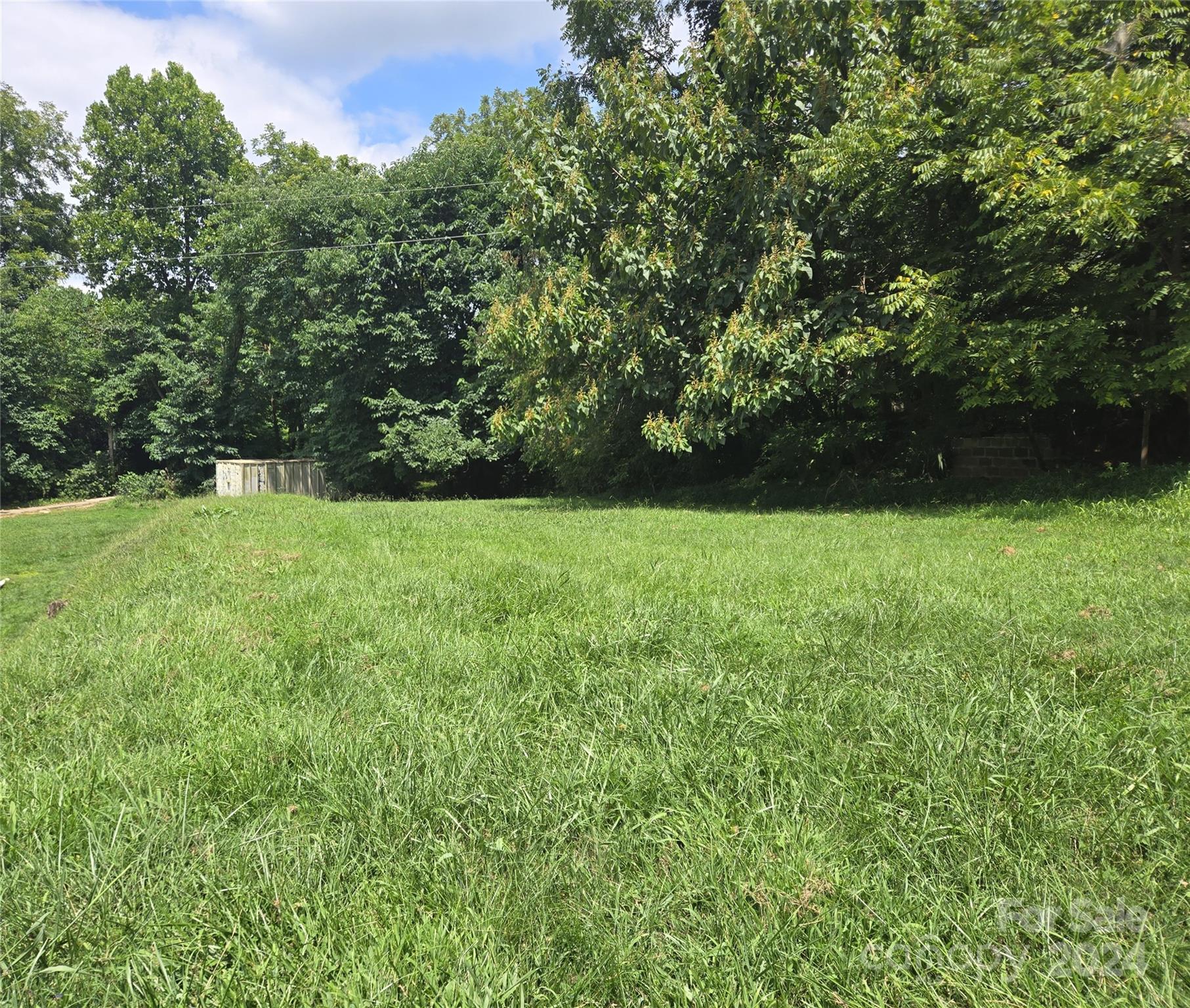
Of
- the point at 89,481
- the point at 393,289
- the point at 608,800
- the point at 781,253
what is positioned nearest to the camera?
the point at 608,800

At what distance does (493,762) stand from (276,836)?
709 millimetres

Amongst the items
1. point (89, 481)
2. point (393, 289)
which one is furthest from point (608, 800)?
point (89, 481)

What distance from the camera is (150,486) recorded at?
28672 mm

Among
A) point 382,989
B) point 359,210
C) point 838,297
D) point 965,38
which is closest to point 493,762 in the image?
point 382,989

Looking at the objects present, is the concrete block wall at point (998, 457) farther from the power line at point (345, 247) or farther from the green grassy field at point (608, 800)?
the power line at point (345, 247)

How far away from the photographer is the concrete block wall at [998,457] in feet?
43.3

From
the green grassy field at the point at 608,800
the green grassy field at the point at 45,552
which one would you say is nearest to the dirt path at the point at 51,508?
the green grassy field at the point at 45,552

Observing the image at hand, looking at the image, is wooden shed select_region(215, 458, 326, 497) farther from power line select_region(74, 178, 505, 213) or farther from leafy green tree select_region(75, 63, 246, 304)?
leafy green tree select_region(75, 63, 246, 304)

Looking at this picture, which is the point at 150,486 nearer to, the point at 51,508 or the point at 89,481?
the point at 89,481

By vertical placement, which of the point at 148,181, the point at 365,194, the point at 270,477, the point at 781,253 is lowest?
the point at 270,477

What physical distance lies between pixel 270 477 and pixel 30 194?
22619 millimetres

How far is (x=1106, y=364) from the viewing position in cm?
901

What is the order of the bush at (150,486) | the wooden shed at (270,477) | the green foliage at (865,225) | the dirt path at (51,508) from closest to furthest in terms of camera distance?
the green foliage at (865,225)
the dirt path at (51,508)
the wooden shed at (270,477)
the bush at (150,486)

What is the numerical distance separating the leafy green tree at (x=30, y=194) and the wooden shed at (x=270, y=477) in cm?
1661
